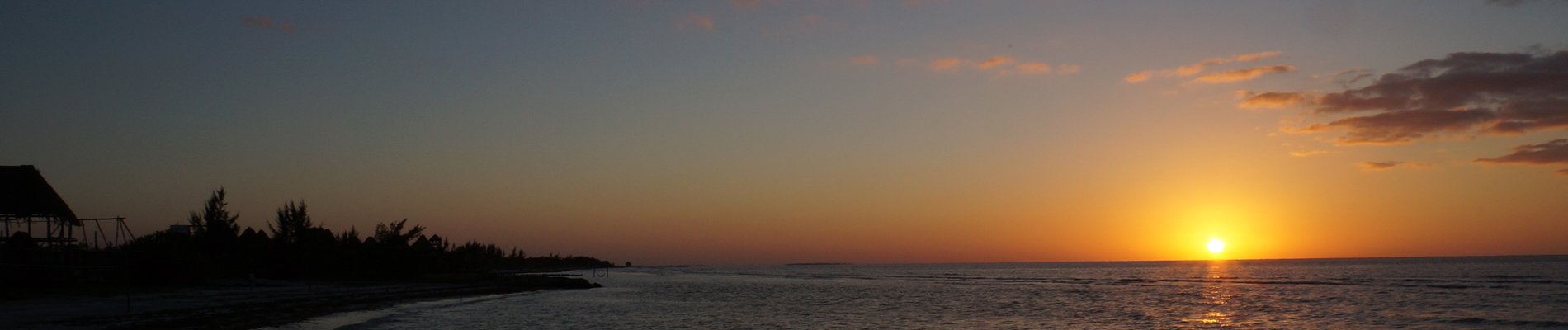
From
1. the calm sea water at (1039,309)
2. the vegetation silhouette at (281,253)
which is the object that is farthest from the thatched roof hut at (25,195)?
the calm sea water at (1039,309)

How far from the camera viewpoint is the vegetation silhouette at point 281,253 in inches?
1975

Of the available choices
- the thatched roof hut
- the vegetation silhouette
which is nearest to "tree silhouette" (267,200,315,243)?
the vegetation silhouette

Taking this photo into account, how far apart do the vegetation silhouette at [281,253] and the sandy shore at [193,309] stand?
3219 millimetres

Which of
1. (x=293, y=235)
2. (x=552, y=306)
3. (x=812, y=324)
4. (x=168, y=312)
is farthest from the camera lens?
(x=293, y=235)

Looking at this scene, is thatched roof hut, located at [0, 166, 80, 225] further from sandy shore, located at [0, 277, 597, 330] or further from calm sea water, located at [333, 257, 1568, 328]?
calm sea water, located at [333, 257, 1568, 328]

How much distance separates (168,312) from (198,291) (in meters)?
18.0

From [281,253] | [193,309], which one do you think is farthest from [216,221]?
[193,309]

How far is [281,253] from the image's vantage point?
74875mm

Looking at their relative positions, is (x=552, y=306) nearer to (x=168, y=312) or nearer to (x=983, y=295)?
(x=168, y=312)

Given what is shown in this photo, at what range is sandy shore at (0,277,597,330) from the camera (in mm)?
27328

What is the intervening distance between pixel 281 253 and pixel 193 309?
4595 centimetres

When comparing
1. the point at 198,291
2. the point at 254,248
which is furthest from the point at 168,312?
the point at 254,248

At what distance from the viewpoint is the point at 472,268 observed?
378 feet

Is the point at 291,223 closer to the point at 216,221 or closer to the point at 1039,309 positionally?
the point at 216,221
